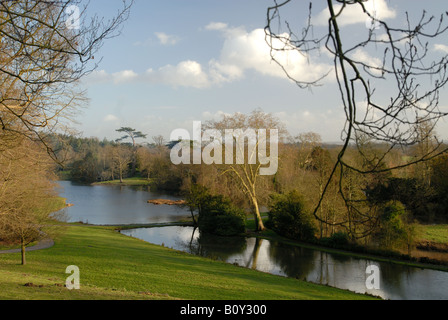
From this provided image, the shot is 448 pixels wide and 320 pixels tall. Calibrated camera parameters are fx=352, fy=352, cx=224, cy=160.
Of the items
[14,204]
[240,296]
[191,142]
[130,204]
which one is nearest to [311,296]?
[240,296]

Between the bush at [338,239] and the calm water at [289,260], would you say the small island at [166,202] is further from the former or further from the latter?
the bush at [338,239]

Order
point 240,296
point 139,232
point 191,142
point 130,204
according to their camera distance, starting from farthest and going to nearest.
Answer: point 191,142 → point 130,204 → point 139,232 → point 240,296

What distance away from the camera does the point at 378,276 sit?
1270 centimetres

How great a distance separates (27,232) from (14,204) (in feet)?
5.12

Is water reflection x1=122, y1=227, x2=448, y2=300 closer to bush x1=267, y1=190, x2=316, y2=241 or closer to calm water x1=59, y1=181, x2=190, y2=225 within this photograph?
bush x1=267, y1=190, x2=316, y2=241

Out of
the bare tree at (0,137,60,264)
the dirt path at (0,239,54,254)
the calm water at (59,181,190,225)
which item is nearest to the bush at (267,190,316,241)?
the calm water at (59,181,190,225)

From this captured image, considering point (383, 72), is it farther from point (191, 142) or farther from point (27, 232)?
point (191, 142)

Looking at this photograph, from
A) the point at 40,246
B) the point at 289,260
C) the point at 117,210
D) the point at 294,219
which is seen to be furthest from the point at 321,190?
the point at 117,210

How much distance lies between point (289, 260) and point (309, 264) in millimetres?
1014

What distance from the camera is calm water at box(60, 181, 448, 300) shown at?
1156 centimetres

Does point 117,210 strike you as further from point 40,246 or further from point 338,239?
point 338,239

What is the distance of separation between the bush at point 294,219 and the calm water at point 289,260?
121 cm

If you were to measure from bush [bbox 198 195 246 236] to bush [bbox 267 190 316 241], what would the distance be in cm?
231

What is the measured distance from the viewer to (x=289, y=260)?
50.2ft
